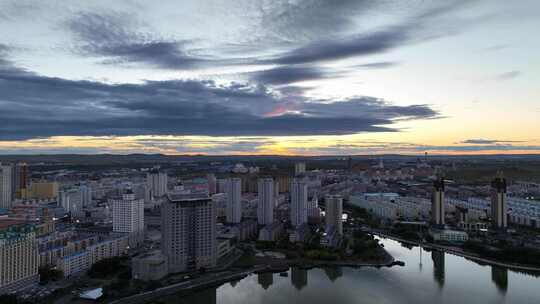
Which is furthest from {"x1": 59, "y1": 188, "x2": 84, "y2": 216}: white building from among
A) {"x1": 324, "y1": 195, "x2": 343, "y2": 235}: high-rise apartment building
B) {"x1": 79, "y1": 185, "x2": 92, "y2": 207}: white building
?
{"x1": 324, "y1": 195, "x2": 343, "y2": 235}: high-rise apartment building

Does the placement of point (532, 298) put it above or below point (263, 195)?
below

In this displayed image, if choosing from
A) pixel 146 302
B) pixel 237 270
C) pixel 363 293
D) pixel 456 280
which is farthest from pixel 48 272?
pixel 456 280

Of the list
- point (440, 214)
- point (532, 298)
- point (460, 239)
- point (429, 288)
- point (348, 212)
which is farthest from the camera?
point (348, 212)

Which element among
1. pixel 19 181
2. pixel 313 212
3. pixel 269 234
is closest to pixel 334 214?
pixel 269 234

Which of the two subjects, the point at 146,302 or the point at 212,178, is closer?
the point at 146,302

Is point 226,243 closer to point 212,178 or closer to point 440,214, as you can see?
point 440,214

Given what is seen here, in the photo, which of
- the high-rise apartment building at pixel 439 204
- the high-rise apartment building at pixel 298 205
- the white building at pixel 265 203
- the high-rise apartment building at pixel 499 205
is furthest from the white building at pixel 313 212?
the high-rise apartment building at pixel 499 205

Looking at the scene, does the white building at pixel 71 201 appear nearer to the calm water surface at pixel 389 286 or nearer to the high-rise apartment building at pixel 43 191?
the high-rise apartment building at pixel 43 191

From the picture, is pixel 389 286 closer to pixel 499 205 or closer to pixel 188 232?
pixel 188 232
